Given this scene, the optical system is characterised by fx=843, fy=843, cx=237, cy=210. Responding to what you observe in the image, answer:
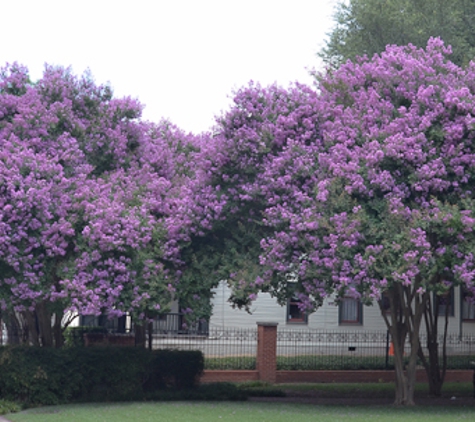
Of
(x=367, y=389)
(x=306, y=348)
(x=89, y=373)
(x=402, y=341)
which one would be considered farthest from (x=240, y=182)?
(x=306, y=348)

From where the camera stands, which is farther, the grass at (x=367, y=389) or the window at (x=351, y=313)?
the window at (x=351, y=313)

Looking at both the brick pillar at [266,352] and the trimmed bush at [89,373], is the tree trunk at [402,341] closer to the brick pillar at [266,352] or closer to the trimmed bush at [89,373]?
the trimmed bush at [89,373]

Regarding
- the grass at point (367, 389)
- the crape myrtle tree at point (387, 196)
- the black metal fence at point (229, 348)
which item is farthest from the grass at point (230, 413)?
the black metal fence at point (229, 348)

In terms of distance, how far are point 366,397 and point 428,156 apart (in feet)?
25.2

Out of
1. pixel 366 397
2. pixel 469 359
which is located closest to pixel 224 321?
pixel 469 359

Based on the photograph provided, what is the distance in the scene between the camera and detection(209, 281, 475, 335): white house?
3234 centimetres

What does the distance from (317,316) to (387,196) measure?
16.6 metres

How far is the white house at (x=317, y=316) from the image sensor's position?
106ft

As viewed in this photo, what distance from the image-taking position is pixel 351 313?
33.6m

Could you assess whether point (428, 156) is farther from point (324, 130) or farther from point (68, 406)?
point (68, 406)

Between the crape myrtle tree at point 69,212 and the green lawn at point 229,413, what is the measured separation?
206 cm

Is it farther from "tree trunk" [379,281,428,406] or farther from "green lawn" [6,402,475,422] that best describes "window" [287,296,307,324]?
"green lawn" [6,402,475,422]

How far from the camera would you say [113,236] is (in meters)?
17.8

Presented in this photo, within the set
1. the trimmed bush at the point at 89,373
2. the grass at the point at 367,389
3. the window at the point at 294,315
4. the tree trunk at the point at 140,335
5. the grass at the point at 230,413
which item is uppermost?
the window at the point at 294,315
